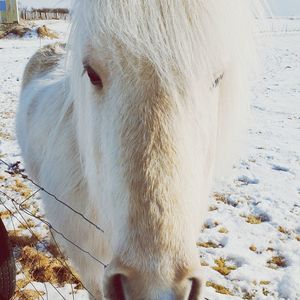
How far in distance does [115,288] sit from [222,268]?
1.94 meters

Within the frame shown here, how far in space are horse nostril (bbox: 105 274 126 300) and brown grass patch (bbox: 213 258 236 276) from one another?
6.19 feet

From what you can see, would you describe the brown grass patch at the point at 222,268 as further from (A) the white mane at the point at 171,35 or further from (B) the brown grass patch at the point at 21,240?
(A) the white mane at the point at 171,35

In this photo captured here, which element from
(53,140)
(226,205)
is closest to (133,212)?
(53,140)

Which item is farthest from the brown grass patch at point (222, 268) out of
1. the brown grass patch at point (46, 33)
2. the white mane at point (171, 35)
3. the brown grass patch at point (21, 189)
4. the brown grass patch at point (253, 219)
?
the brown grass patch at point (46, 33)

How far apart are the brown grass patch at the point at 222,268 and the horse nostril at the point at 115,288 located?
1888mm

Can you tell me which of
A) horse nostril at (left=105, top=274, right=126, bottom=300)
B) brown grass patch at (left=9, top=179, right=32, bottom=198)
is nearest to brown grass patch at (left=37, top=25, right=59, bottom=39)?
brown grass patch at (left=9, top=179, right=32, bottom=198)

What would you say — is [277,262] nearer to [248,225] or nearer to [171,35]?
[248,225]

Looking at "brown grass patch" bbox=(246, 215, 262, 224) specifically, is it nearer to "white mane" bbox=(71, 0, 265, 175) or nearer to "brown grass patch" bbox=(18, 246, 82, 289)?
"brown grass patch" bbox=(18, 246, 82, 289)

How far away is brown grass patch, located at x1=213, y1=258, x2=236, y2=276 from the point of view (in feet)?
9.34

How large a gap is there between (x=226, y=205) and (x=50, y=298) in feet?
6.84

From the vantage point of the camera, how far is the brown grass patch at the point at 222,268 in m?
2.85

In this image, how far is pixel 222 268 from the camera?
9.44 feet

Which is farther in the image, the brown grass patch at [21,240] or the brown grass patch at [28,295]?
the brown grass patch at [21,240]

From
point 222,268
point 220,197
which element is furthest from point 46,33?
point 222,268
